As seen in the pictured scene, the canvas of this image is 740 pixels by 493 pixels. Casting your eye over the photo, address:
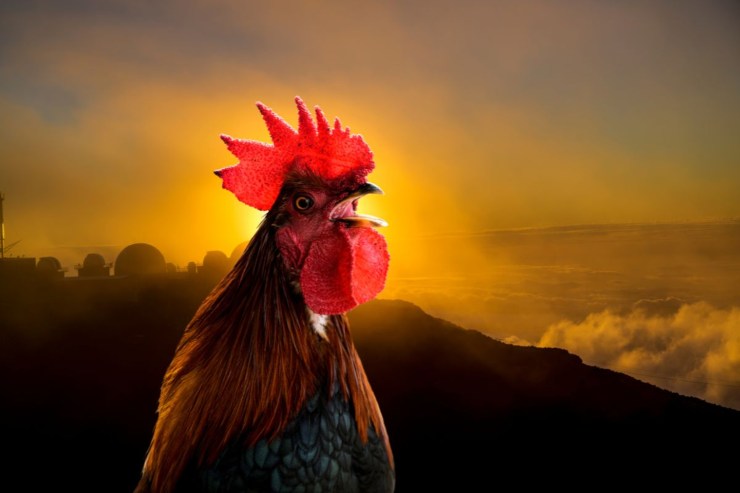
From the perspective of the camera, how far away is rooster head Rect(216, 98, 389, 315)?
182 cm

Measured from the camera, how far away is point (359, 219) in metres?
1.82

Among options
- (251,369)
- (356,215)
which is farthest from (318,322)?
(356,215)

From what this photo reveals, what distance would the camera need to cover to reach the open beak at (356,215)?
5.92 ft

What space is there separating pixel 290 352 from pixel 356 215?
48 cm

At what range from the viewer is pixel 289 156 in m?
1.92

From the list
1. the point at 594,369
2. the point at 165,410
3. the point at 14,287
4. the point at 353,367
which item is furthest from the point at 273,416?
the point at 14,287

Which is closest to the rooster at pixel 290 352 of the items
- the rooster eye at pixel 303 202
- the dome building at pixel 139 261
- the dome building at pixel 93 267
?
the rooster eye at pixel 303 202

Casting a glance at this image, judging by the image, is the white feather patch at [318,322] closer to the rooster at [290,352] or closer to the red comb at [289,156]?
the rooster at [290,352]

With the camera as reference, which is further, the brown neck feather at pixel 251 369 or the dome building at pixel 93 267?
the dome building at pixel 93 267

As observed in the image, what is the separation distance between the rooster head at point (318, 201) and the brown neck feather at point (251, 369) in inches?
2.8

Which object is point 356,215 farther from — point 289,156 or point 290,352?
point 290,352

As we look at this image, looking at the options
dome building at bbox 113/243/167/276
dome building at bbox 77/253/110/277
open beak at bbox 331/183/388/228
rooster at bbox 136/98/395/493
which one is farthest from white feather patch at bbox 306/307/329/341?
Answer: dome building at bbox 77/253/110/277

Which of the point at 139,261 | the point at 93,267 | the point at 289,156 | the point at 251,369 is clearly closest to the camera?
the point at 251,369

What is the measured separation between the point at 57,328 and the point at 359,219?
500 cm
